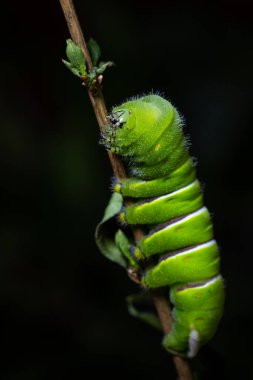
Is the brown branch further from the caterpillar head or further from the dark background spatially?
the dark background

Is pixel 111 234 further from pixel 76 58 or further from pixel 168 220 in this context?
pixel 76 58

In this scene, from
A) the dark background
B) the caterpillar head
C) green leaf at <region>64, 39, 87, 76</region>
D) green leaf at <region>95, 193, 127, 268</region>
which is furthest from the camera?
the dark background

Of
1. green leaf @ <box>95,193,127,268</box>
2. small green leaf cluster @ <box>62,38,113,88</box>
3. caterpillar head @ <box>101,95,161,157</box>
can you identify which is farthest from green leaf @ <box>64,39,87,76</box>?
green leaf @ <box>95,193,127,268</box>

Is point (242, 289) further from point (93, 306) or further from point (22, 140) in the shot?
point (22, 140)

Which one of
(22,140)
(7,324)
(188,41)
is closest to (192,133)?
(188,41)

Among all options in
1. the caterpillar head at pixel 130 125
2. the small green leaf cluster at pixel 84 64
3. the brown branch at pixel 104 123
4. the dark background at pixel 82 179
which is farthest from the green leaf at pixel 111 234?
the dark background at pixel 82 179

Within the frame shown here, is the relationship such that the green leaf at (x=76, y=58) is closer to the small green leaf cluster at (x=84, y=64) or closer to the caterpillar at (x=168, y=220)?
the small green leaf cluster at (x=84, y=64)
